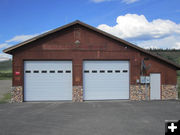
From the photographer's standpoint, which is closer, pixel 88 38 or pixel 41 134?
pixel 41 134

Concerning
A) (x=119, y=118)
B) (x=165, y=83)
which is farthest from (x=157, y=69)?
(x=119, y=118)

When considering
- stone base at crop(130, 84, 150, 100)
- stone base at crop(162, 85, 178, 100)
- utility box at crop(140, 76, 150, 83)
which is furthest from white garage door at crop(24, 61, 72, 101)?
stone base at crop(162, 85, 178, 100)

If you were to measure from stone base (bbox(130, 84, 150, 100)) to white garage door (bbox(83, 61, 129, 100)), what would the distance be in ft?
1.41

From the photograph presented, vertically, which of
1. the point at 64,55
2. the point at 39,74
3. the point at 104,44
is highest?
the point at 104,44

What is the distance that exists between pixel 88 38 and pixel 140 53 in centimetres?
467

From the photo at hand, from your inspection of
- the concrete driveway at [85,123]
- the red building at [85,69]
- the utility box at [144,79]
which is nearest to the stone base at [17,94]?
the red building at [85,69]

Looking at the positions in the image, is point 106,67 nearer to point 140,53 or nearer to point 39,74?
point 140,53

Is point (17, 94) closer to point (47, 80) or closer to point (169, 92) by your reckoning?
point (47, 80)

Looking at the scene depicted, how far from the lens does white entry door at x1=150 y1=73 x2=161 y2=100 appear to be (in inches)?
559

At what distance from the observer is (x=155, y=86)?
46.7 feet

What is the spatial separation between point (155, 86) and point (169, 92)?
51.1 inches

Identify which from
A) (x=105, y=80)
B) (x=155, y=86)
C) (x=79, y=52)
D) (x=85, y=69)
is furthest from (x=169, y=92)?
(x=79, y=52)

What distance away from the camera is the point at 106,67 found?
14094 mm

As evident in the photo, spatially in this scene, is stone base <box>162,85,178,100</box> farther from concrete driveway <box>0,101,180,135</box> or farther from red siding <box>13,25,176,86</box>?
concrete driveway <box>0,101,180,135</box>
